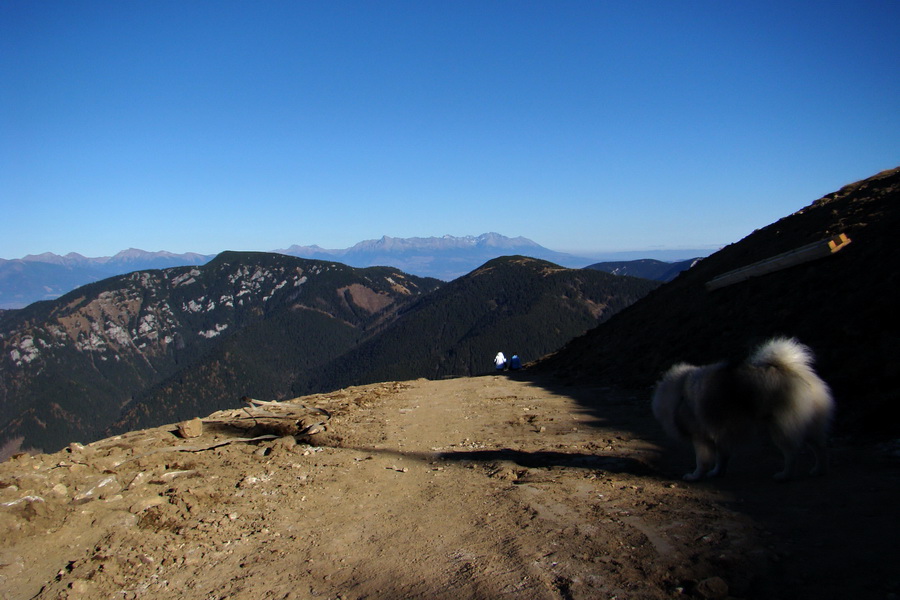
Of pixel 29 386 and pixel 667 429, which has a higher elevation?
pixel 667 429

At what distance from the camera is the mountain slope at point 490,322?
10031 centimetres

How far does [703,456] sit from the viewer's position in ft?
19.5

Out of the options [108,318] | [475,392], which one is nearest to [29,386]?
[108,318]

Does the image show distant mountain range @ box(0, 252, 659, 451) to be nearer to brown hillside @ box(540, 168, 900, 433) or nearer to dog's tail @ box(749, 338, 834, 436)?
brown hillside @ box(540, 168, 900, 433)

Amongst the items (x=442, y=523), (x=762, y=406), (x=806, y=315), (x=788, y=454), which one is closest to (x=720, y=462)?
(x=788, y=454)

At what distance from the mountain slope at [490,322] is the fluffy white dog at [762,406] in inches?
3135

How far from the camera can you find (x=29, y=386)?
541 ft

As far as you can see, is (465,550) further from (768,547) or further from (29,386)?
(29,386)

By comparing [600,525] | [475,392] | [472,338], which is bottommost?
[472,338]

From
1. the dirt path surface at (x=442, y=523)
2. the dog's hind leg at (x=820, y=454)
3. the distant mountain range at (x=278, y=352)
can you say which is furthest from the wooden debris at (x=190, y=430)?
the distant mountain range at (x=278, y=352)

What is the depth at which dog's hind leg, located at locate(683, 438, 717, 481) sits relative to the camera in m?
5.90

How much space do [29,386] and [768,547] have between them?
8492 inches

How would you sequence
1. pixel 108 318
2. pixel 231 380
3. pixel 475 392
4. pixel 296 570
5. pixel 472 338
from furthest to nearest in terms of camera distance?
pixel 108 318
pixel 231 380
pixel 472 338
pixel 475 392
pixel 296 570

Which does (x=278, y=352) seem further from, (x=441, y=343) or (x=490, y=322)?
(x=490, y=322)
